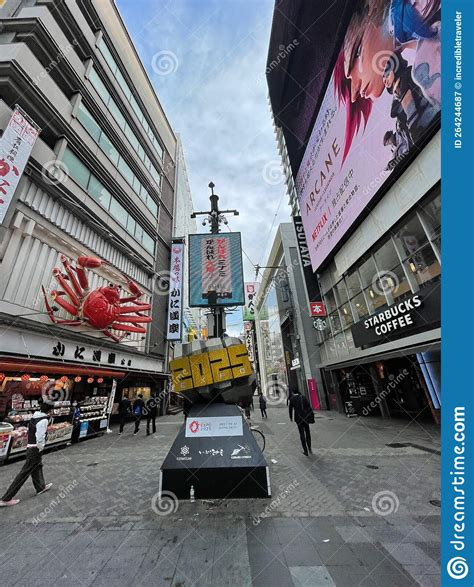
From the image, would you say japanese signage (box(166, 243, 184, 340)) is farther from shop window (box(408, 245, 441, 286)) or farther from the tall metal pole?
shop window (box(408, 245, 441, 286))

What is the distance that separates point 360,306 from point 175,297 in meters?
14.5

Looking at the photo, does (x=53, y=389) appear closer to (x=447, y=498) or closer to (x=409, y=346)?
(x=447, y=498)

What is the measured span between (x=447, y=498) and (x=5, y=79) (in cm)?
1562

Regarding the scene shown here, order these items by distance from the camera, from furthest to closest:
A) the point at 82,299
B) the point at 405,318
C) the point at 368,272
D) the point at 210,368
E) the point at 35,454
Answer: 1. the point at 368,272
2. the point at 82,299
3. the point at 405,318
4. the point at 210,368
5. the point at 35,454

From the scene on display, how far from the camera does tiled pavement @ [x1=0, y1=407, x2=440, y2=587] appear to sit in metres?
2.64

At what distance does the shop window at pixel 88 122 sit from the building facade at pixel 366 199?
14.2 metres

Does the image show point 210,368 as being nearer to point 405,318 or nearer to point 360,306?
point 405,318

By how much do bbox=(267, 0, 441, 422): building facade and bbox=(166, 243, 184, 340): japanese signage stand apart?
1108 cm

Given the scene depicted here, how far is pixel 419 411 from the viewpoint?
13.6 m

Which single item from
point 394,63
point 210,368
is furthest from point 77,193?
point 394,63

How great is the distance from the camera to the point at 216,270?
650 cm

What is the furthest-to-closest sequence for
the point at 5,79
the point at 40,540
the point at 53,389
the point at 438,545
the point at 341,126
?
the point at 341,126 → the point at 53,389 → the point at 5,79 → the point at 40,540 → the point at 438,545

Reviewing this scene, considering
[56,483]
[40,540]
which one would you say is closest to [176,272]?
[56,483]

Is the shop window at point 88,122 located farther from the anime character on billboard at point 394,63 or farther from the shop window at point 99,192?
the anime character on billboard at point 394,63
